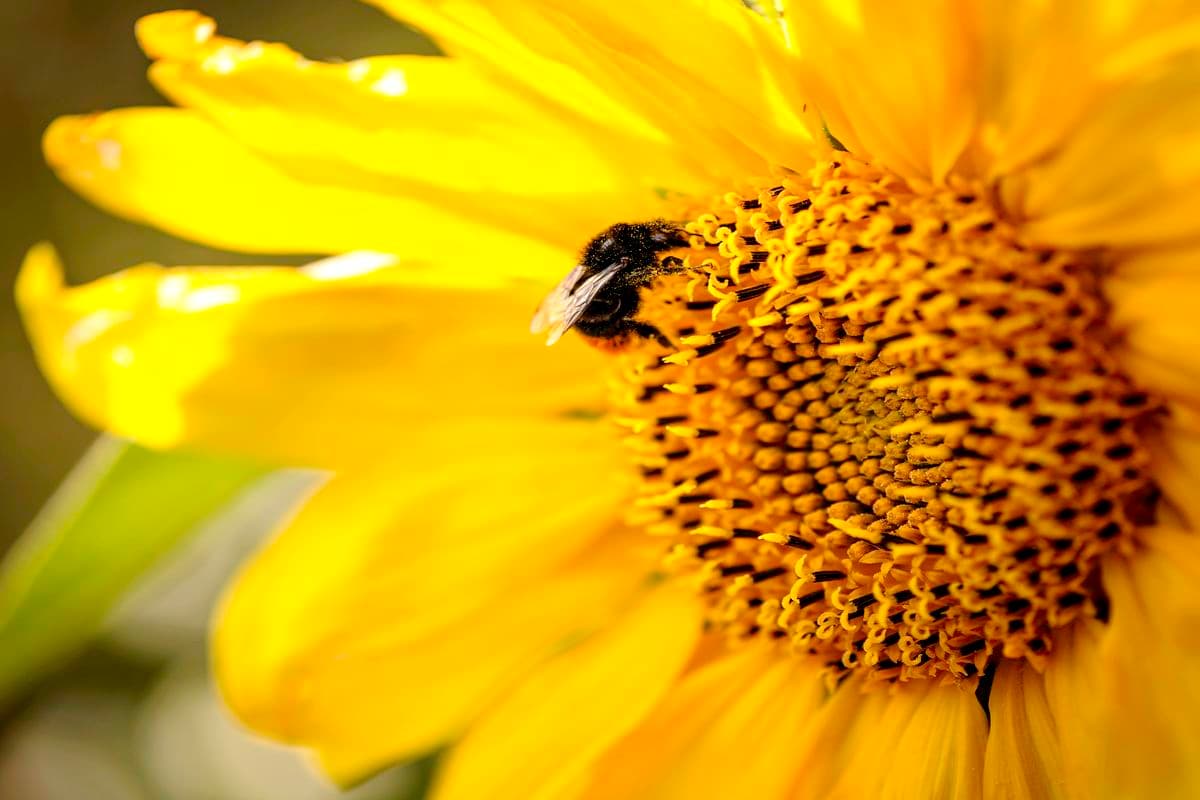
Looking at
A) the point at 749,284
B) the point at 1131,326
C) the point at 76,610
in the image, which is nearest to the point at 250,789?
the point at 76,610

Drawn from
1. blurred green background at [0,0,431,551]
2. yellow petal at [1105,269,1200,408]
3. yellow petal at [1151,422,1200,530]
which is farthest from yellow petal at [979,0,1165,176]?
blurred green background at [0,0,431,551]

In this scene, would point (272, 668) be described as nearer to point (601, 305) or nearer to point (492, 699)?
point (492, 699)

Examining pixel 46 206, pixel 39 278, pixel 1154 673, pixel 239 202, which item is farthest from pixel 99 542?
pixel 46 206

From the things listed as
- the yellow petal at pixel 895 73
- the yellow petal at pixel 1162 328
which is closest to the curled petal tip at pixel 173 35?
the yellow petal at pixel 895 73

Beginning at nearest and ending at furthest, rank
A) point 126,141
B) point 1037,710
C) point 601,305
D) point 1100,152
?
1. point 1100,152
2. point 1037,710
3. point 601,305
4. point 126,141

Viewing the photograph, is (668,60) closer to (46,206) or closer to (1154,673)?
(1154,673)

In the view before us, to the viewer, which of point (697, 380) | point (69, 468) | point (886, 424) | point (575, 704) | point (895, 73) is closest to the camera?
point (895, 73)

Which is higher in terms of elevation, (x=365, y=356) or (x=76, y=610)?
(x=365, y=356)
